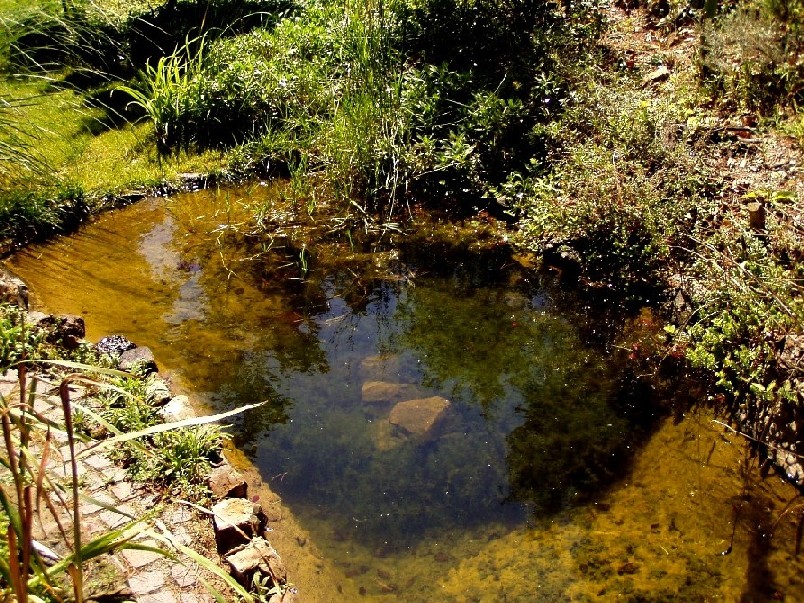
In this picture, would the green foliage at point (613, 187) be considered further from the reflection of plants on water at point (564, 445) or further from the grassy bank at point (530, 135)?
the reflection of plants on water at point (564, 445)

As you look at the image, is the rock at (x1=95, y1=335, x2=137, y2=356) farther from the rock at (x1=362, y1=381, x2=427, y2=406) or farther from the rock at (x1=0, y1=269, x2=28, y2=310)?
the rock at (x1=362, y1=381, x2=427, y2=406)

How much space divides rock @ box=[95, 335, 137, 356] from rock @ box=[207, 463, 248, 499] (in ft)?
3.92

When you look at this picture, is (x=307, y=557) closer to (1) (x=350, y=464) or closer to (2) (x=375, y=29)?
(1) (x=350, y=464)

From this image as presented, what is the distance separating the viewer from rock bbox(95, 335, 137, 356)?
13.9 feet

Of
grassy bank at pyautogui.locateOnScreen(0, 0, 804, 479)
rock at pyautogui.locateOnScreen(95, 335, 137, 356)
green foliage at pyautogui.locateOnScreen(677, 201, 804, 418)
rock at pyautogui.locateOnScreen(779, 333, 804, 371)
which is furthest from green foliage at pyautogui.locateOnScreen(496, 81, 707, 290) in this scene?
rock at pyautogui.locateOnScreen(95, 335, 137, 356)

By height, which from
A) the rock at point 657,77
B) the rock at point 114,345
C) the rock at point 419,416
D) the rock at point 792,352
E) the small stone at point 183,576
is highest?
the rock at point 657,77

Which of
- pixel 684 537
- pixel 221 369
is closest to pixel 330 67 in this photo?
pixel 221 369

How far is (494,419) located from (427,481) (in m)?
0.61

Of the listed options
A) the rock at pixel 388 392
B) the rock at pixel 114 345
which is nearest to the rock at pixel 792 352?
the rock at pixel 388 392

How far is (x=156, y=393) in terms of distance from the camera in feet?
12.8

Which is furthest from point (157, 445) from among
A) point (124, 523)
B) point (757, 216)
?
point (757, 216)

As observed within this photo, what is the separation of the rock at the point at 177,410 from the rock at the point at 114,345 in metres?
0.58

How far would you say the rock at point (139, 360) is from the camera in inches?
161

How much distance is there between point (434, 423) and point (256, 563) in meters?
1.42
